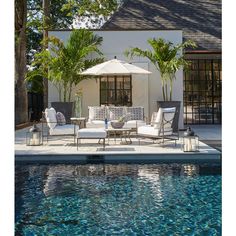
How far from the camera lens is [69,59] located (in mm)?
14195

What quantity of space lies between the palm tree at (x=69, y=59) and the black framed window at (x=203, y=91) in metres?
5.94

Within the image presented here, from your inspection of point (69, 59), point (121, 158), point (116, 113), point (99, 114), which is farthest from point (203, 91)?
point (121, 158)

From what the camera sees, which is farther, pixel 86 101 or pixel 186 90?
pixel 186 90

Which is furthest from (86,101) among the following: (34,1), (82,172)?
(34,1)

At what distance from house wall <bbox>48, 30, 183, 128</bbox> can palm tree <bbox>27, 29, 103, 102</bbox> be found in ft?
2.26

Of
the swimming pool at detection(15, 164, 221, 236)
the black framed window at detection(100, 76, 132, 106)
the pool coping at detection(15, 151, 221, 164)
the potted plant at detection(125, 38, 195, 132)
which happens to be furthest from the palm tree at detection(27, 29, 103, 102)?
the swimming pool at detection(15, 164, 221, 236)

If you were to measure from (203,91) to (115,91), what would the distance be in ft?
18.0

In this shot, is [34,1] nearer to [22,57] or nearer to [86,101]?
[22,57]

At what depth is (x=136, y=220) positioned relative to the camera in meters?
4.75

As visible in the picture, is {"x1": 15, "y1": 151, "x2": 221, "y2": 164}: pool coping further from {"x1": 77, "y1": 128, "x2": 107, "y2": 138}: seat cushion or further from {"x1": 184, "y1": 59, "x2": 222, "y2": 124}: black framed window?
{"x1": 184, "y1": 59, "x2": 222, "y2": 124}: black framed window

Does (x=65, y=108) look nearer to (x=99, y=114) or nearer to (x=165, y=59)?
(x=99, y=114)

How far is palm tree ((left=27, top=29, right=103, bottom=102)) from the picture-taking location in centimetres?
1404
